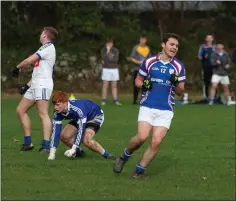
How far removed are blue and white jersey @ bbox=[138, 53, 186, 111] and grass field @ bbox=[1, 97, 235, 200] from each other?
98 cm

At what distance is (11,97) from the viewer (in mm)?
25734

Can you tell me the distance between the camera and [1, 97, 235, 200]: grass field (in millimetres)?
8734

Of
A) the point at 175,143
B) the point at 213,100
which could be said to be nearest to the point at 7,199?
the point at 175,143

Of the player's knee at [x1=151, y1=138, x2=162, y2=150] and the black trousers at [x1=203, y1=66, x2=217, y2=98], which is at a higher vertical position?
the player's knee at [x1=151, y1=138, x2=162, y2=150]

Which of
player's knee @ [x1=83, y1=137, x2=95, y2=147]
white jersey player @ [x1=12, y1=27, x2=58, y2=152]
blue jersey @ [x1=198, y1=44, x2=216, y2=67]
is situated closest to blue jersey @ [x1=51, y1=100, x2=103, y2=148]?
player's knee @ [x1=83, y1=137, x2=95, y2=147]

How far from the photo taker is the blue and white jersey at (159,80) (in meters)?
9.97

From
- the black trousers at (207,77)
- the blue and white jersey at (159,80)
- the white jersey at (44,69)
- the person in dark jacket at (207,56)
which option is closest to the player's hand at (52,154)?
the white jersey at (44,69)

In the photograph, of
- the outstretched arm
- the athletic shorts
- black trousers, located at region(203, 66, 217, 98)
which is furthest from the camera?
black trousers, located at region(203, 66, 217, 98)

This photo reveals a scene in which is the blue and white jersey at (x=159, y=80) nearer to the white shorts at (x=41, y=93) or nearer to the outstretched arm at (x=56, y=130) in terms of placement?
the outstretched arm at (x=56, y=130)

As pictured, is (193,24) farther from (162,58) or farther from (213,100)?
(162,58)

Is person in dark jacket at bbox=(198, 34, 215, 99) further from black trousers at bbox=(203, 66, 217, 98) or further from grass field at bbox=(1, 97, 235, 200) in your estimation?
grass field at bbox=(1, 97, 235, 200)

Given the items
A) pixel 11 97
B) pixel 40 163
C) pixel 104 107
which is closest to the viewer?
pixel 40 163

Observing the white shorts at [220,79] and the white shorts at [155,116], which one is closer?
the white shorts at [155,116]

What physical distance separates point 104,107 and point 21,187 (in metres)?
12.5
